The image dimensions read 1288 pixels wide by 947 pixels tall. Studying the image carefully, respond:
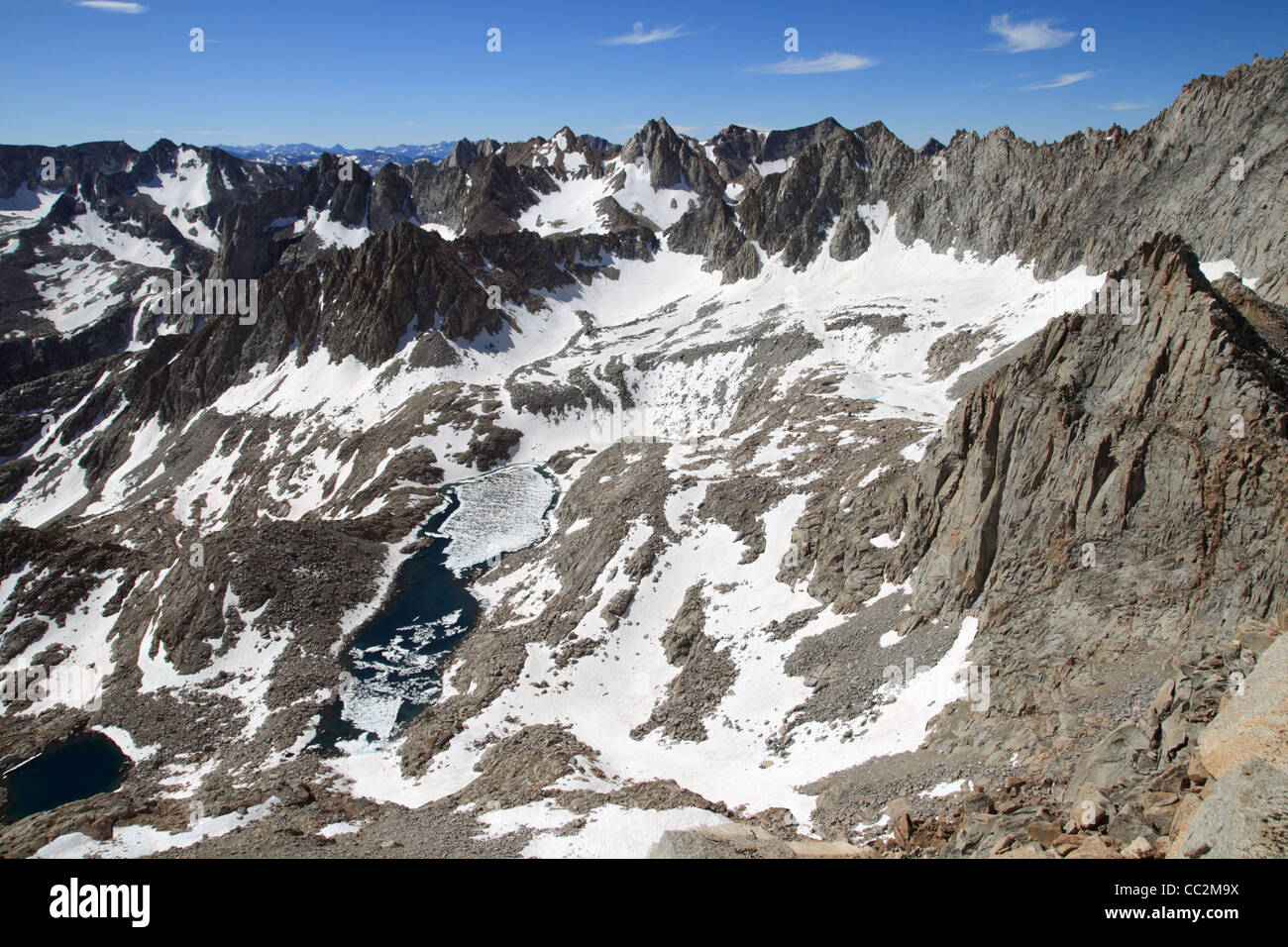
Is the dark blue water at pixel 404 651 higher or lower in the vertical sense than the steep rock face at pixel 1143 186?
lower

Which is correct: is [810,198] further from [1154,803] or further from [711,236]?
[1154,803]

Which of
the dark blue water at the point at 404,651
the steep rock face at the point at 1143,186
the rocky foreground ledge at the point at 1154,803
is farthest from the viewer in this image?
the steep rock face at the point at 1143,186

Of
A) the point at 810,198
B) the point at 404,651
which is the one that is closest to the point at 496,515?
the point at 404,651

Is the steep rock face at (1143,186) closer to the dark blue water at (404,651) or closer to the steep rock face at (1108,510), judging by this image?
the steep rock face at (1108,510)

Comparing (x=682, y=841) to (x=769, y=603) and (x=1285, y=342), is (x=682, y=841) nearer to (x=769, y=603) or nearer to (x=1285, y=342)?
(x=769, y=603)

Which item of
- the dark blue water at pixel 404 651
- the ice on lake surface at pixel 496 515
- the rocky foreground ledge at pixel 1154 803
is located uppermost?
the rocky foreground ledge at pixel 1154 803

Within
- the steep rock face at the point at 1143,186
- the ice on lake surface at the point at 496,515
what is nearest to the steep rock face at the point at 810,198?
the steep rock face at the point at 1143,186

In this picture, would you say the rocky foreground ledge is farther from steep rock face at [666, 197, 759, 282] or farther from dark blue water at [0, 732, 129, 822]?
steep rock face at [666, 197, 759, 282]
